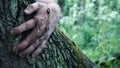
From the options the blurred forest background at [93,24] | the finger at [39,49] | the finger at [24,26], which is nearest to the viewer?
the finger at [24,26]

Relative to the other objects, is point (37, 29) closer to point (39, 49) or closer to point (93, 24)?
point (39, 49)

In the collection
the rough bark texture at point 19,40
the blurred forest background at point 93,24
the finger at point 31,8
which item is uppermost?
the finger at point 31,8

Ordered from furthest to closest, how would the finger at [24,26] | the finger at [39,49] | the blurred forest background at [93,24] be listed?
the blurred forest background at [93,24] → the finger at [39,49] → the finger at [24,26]

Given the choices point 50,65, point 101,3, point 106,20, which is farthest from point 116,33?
point 50,65

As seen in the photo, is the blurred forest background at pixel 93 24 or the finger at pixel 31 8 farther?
the blurred forest background at pixel 93 24

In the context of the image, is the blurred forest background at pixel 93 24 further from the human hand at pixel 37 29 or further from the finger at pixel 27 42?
the finger at pixel 27 42

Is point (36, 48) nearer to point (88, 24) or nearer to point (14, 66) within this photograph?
point (14, 66)

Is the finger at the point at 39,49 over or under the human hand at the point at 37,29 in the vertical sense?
under

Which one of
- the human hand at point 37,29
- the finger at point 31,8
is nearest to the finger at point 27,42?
the human hand at point 37,29

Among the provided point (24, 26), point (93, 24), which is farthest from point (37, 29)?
point (93, 24)
